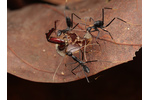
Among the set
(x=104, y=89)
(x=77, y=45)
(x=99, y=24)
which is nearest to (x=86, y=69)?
(x=77, y=45)

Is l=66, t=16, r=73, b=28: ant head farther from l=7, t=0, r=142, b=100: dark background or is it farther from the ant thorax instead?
l=7, t=0, r=142, b=100: dark background

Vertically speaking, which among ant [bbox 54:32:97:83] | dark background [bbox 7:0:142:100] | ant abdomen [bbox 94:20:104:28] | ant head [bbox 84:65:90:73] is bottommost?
dark background [bbox 7:0:142:100]

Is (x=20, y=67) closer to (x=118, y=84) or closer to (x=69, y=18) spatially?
(x=69, y=18)

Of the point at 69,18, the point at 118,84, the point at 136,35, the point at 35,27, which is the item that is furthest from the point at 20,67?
the point at 118,84

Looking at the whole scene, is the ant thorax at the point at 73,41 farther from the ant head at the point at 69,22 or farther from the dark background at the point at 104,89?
the dark background at the point at 104,89

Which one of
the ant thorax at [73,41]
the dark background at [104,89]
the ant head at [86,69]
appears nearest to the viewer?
the ant head at [86,69]

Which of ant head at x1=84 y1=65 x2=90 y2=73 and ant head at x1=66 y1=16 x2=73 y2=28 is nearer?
ant head at x1=84 y1=65 x2=90 y2=73

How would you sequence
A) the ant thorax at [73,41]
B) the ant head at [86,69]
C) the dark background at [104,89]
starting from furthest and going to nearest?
1. the dark background at [104,89]
2. the ant thorax at [73,41]
3. the ant head at [86,69]

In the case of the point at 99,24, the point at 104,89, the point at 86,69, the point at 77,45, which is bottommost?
the point at 104,89

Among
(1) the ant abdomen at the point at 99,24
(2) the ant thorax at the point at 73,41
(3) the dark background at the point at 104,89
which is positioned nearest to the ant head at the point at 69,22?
(2) the ant thorax at the point at 73,41

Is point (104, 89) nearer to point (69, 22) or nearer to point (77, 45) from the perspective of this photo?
point (77, 45)

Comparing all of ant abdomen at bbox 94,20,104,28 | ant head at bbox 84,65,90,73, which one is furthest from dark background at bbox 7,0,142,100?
ant abdomen at bbox 94,20,104,28
